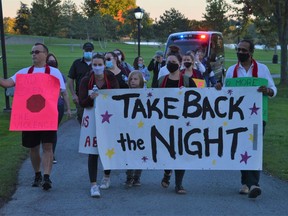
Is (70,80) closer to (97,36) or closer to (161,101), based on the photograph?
(161,101)

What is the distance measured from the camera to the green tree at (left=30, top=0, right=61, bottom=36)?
304ft

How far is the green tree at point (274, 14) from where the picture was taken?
21312 millimetres

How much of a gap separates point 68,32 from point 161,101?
325 ft

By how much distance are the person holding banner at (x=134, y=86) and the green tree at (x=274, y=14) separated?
1644cm

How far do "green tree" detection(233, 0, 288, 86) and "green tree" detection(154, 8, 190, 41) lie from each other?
69141mm

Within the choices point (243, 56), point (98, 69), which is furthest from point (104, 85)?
point (243, 56)

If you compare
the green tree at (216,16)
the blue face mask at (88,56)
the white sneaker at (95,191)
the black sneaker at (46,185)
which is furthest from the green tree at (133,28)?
the white sneaker at (95,191)

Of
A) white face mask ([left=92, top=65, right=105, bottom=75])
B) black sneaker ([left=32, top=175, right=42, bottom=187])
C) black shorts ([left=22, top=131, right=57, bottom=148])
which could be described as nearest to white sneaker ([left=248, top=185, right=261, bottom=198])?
white face mask ([left=92, top=65, right=105, bottom=75])

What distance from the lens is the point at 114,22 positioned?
92.6 m

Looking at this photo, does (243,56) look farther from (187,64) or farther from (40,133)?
(40,133)

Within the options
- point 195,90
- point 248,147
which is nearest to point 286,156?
point 248,147

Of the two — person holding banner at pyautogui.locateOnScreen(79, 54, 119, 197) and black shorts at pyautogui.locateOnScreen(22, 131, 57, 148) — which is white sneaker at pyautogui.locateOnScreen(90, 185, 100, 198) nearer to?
person holding banner at pyautogui.locateOnScreen(79, 54, 119, 197)

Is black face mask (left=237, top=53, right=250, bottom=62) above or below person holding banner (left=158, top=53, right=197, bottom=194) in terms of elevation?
above

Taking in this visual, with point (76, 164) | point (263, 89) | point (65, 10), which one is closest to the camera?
point (263, 89)
